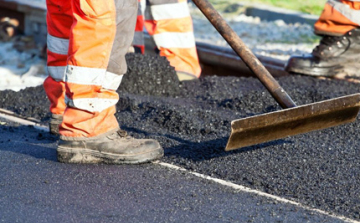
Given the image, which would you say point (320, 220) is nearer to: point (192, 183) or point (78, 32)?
point (192, 183)

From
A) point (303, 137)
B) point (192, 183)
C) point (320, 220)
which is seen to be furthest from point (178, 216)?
point (303, 137)

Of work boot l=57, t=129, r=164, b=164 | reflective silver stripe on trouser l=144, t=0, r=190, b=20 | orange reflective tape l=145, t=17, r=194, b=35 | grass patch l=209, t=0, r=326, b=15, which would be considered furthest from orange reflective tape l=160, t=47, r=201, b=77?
grass patch l=209, t=0, r=326, b=15

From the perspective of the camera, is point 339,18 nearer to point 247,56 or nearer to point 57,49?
point 247,56

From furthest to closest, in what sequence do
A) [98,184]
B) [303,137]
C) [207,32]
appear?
1. [207,32]
2. [303,137]
3. [98,184]

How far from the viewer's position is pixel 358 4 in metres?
5.30

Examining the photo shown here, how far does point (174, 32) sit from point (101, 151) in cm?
230

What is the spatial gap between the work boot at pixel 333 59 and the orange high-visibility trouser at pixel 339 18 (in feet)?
0.22

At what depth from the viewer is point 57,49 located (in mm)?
3836

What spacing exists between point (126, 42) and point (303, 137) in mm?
1188

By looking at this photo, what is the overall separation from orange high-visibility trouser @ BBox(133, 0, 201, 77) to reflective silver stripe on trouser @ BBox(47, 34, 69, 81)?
164cm

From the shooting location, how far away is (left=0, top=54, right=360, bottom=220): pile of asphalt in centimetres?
312

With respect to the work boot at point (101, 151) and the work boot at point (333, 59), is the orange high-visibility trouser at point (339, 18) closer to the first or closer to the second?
the work boot at point (333, 59)

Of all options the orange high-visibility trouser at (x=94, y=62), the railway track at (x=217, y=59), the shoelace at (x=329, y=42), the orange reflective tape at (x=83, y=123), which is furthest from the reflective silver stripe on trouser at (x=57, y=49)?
the shoelace at (x=329, y=42)

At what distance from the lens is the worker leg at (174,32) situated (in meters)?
5.38
